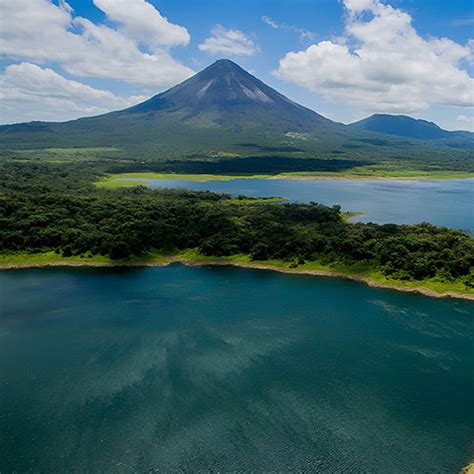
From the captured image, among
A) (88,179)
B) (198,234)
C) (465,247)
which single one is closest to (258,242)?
(198,234)

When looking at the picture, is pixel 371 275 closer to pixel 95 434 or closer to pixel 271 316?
pixel 271 316

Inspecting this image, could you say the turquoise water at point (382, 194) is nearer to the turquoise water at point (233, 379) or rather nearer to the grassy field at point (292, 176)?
the grassy field at point (292, 176)

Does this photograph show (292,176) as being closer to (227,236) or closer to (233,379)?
(227,236)

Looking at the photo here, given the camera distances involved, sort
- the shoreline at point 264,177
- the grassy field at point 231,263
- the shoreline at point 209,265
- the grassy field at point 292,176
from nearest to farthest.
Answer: the grassy field at point 231,263 → the shoreline at point 209,265 → the grassy field at point 292,176 → the shoreline at point 264,177

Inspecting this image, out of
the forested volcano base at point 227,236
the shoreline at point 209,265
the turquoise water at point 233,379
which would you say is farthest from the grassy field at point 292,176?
the turquoise water at point 233,379

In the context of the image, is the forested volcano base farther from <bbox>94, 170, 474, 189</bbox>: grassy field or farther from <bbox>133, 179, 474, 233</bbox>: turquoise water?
<bbox>94, 170, 474, 189</bbox>: grassy field
